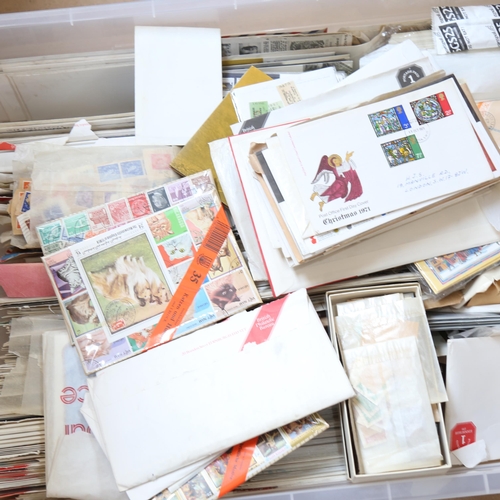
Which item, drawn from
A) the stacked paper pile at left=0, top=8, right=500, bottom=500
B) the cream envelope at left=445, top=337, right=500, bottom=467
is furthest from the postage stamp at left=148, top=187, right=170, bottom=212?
the cream envelope at left=445, top=337, right=500, bottom=467

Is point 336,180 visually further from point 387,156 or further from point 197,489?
point 197,489

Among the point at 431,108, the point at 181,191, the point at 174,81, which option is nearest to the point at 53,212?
the point at 181,191

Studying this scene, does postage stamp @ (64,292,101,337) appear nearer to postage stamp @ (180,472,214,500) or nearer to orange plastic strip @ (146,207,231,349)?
orange plastic strip @ (146,207,231,349)

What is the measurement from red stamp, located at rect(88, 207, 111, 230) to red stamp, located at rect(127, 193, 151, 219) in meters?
0.05

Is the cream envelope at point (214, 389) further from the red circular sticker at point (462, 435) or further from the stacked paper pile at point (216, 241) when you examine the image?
the red circular sticker at point (462, 435)

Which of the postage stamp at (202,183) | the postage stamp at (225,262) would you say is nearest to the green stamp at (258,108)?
the postage stamp at (202,183)

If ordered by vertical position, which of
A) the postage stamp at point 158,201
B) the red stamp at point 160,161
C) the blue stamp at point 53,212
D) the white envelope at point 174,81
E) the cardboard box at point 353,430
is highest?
the white envelope at point 174,81

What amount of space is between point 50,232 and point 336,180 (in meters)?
0.50

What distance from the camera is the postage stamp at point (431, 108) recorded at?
81 centimetres

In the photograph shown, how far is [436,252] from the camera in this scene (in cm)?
85

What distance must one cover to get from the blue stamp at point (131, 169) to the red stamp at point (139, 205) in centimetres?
5

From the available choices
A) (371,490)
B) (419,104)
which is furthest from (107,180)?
(371,490)

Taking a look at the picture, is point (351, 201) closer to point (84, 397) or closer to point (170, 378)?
point (170, 378)

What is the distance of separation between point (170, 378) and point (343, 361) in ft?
0.93
